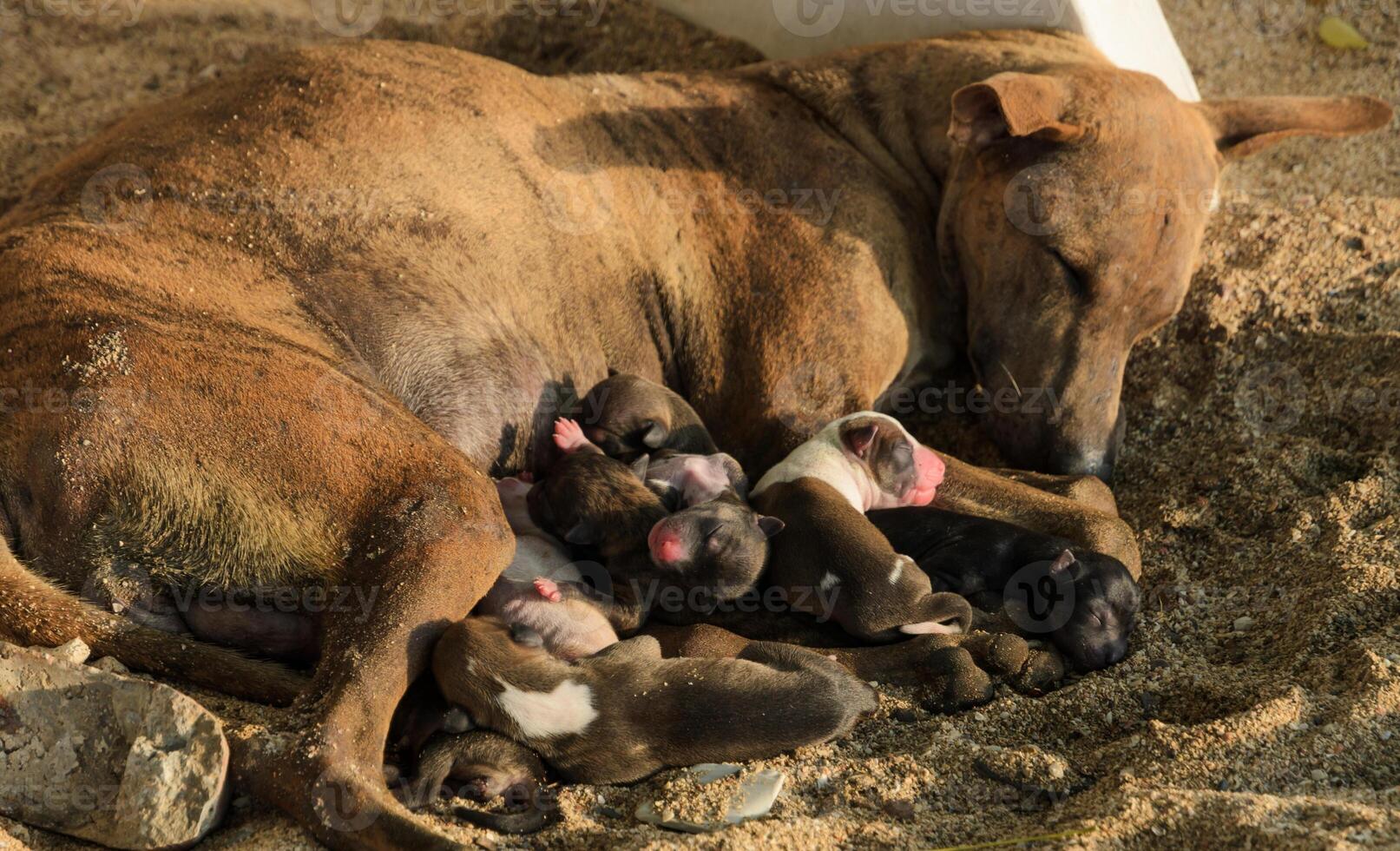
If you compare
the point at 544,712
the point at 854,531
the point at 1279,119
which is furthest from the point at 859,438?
the point at 1279,119

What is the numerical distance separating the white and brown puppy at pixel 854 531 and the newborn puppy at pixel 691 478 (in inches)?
4.4

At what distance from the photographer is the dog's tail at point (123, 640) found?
2.91 m

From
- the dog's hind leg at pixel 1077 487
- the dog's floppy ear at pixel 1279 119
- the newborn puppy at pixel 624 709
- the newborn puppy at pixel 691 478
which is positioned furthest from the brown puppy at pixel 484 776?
the dog's floppy ear at pixel 1279 119

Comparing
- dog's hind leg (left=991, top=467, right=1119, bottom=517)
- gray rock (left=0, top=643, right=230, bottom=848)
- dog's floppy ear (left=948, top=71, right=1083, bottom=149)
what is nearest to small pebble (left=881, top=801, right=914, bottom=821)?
gray rock (left=0, top=643, right=230, bottom=848)

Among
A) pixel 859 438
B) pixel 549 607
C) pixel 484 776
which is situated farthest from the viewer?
pixel 859 438

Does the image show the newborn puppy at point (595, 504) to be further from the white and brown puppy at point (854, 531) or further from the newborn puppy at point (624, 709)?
the newborn puppy at point (624, 709)

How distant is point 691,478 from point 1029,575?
3.30ft

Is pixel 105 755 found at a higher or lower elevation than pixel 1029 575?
lower

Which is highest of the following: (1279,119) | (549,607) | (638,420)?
(1279,119)

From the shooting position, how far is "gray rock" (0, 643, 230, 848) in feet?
8.82

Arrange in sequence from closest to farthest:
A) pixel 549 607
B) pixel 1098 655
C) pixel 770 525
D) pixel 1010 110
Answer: pixel 549 607, pixel 1098 655, pixel 770 525, pixel 1010 110

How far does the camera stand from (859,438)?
13.1 feet

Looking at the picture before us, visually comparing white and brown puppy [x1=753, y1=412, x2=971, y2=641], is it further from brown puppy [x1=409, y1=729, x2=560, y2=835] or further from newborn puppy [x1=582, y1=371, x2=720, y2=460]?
brown puppy [x1=409, y1=729, x2=560, y2=835]

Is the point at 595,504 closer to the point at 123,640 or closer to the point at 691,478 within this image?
the point at 691,478
